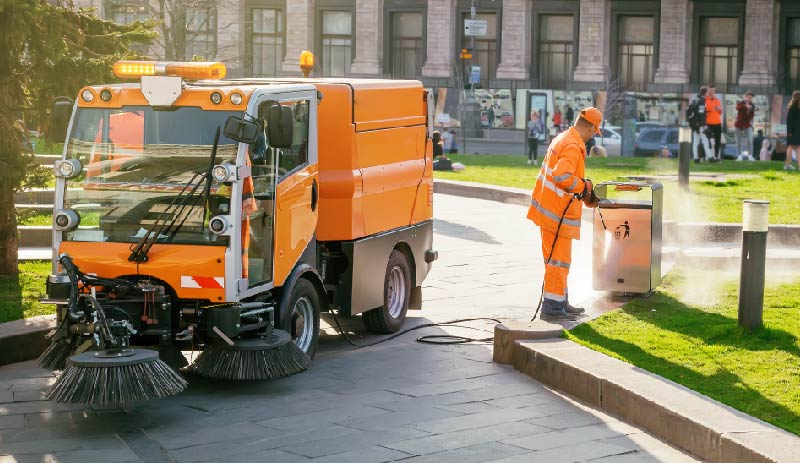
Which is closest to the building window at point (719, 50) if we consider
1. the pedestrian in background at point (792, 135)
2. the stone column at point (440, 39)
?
the stone column at point (440, 39)

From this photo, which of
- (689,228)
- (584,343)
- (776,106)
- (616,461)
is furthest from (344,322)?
(776,106)

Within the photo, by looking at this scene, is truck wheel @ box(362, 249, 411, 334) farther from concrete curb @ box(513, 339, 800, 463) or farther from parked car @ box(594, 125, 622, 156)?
parked car @ box(594, 125, 622, 156)

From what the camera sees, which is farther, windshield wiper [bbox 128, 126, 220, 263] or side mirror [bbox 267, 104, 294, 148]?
Result: side mirror [bbox 267, 104, 294, 148]

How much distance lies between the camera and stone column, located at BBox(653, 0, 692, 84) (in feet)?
150

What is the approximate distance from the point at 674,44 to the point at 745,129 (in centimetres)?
1189

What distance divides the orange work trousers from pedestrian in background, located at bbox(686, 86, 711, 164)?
62.6 feet

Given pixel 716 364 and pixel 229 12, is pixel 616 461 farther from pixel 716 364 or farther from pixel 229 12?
pixel 229 12

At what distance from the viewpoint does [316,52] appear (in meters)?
50.9

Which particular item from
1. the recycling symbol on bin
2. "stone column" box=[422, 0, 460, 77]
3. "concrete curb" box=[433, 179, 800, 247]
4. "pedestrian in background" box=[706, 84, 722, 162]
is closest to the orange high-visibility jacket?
the recycling symbol on bin

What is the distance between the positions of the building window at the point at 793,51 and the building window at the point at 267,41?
1761cm

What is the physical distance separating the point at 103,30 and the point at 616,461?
7.99m

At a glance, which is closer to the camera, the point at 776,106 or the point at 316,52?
the point at 776,106

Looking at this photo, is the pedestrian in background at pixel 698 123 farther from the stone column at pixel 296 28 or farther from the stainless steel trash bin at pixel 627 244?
the stone column at pixel 296 28

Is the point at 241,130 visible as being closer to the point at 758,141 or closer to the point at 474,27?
the point at 758,141
